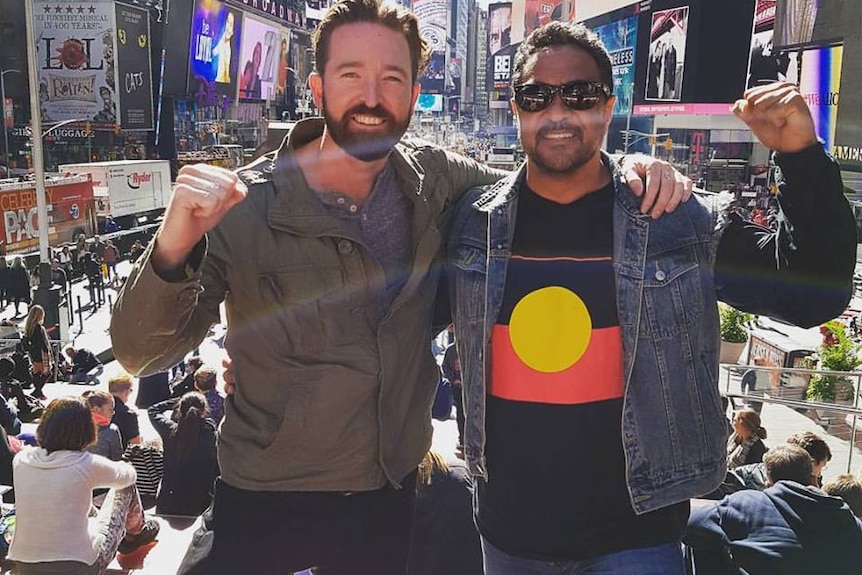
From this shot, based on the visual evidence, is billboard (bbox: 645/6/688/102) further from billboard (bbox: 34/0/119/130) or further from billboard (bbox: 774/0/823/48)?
billboard (bbox: 34/0/119/130)

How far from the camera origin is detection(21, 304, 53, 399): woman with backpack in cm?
1228

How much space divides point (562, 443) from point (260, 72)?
2906 inches

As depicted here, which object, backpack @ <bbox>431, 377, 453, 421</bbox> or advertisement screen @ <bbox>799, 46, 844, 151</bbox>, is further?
advertisement screen @ <bbox>799, 46, 844, 151</bbox>

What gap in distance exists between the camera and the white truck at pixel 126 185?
3033cm

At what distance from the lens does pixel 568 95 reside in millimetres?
2453

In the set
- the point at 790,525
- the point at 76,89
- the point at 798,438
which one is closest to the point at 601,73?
the point at 790,525

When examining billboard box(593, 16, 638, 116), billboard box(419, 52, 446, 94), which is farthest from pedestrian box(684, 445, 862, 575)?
billboard box(419, 52, 446, 94)

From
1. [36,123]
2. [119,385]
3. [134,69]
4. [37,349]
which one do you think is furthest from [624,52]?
[119,385]

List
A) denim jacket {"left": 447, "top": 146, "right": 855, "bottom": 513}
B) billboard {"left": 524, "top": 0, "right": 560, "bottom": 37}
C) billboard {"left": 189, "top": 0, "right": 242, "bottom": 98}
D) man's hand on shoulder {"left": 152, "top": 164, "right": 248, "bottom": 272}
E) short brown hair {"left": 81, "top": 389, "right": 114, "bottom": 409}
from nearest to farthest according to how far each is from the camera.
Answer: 1. man's hand on shoulder {"left": 152, "top": 164, "right": 248, "bottom": 272}
2. denim jacket {"left": 447, "top": 146, "right": 855, "bottom": 513}
3. short brown hair {"left": 81, "top": 389, "right": 114, "bottom": 409}
4. billboard {"left": 189, "top": 0, "right": 242, "bottom": 98}
5. billboard {"left": 524, "top": 0, "right": 560, "bottom": 37}

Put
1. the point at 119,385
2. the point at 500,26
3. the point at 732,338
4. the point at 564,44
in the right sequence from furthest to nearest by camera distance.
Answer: the point at 500,26 → the point at 732,338 → the point at 119,385 → the point at 564,44

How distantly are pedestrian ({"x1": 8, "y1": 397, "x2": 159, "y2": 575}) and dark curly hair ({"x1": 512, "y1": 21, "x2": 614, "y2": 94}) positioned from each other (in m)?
2.78

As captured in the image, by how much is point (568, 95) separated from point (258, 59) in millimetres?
72292

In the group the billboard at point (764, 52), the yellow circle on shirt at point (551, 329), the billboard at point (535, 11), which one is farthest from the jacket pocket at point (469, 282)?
the billboard at point (535, 11)

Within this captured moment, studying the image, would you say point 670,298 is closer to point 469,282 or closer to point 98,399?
point 469,282
